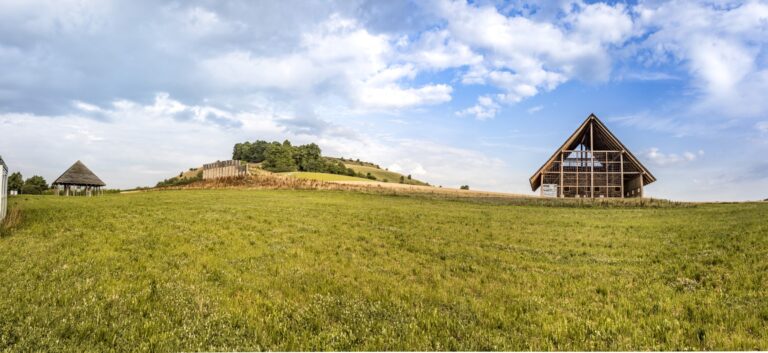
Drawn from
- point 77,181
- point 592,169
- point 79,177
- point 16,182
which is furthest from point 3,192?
point 16,182

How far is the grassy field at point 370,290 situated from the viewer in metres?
8.20

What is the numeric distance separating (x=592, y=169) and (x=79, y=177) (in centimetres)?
6962

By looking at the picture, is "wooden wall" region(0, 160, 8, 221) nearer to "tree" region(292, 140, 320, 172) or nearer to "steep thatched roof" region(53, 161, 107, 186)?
"steep thatched roof" region(53, 161, 107, 186)

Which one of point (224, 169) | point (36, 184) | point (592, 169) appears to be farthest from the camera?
point (36, 184)

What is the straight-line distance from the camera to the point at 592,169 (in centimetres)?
5519

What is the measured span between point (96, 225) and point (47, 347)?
617 inches

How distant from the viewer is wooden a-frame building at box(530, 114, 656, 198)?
54.6 metres

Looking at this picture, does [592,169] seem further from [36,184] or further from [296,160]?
[36,184]

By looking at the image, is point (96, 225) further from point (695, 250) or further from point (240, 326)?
point (695, 250)

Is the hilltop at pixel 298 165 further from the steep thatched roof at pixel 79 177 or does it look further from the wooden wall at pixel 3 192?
the wooden wall at pixel 3 192

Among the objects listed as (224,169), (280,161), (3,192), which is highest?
(280,161)

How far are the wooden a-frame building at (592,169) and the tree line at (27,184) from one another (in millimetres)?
112297

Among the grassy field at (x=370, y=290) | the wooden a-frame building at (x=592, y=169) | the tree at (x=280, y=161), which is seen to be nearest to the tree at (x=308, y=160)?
the tree at (x=280, y=161)

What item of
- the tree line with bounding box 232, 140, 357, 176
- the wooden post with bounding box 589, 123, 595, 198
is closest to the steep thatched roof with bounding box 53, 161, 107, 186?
the tree line with bounding box 232, 140, 357, 176
